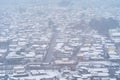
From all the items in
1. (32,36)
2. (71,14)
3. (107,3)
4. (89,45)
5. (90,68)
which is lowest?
(90,68)

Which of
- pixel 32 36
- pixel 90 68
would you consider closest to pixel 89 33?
pixel 32 36

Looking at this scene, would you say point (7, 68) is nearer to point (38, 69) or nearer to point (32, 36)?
point (38, 69)

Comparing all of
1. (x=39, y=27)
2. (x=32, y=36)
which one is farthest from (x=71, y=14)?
(x=32, y=36)

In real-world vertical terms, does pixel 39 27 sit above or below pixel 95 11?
below

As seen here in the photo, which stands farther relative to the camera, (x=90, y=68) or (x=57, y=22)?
(x=57, y=22)

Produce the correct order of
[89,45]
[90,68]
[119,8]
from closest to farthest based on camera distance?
[90,68] < [89,45] < [119,8]

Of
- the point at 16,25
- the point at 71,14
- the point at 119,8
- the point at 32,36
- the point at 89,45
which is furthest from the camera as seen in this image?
the point at 119,8
